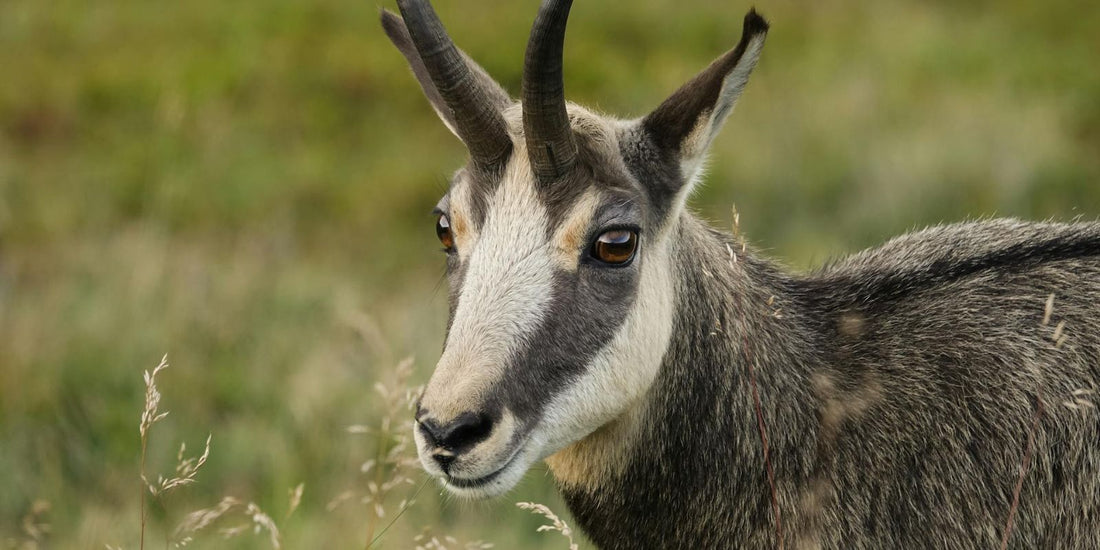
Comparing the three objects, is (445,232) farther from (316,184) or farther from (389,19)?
(316,184)

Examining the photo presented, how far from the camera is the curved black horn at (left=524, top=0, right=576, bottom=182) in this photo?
Result: 4.38 m

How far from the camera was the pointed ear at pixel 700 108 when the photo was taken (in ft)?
14.6

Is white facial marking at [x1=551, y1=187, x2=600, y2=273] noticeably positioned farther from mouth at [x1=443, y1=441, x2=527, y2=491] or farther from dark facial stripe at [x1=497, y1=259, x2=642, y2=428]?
mouth at [x1=443, y1=441, x2=527, y2=491]

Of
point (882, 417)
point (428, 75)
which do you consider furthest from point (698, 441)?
point (428, 75)

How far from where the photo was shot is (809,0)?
21.2 metres

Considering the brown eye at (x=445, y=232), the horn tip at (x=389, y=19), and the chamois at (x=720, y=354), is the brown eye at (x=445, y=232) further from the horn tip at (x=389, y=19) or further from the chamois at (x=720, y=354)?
the horn tip at (x=389, y=19)

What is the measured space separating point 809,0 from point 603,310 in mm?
17984

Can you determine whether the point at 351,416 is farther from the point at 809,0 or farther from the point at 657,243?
the point at 809,0

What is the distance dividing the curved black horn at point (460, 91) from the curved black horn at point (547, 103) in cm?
21

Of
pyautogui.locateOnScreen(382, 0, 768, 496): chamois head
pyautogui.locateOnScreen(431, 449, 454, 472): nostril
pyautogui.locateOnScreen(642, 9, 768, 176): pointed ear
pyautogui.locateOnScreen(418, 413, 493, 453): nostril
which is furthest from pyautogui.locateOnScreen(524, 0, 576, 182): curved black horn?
pyautogui.locateOnScreen(431, 449, 454, 472): nostril

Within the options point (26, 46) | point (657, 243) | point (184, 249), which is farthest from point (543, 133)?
point (26, 46)

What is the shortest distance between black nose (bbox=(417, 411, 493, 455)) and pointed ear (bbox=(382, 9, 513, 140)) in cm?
158

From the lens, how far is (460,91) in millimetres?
4664

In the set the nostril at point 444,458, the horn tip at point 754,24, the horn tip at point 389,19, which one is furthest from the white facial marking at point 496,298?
the horn tip at point 389,19
